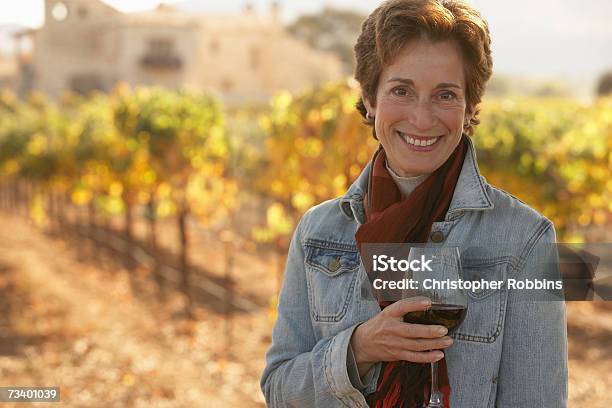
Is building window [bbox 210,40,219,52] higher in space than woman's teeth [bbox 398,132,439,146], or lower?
higher

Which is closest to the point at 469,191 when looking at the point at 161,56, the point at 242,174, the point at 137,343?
the point at 137,343

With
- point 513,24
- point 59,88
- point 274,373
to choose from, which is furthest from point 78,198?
point 513,24

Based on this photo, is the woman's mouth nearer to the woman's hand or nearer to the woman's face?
the woman's face

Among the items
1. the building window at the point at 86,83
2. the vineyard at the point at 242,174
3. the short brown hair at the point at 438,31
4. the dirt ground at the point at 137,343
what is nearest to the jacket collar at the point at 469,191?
the short brown hair at the point at 438,31

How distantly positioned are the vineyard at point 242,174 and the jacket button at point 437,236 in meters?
3.21

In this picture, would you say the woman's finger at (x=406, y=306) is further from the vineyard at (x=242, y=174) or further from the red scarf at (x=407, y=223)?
the vineyard at (x=242, y=174)

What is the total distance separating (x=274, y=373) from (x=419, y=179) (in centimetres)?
55

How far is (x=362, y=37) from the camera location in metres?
1.67

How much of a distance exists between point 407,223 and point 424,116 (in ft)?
0.71

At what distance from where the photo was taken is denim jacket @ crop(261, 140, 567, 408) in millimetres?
1445

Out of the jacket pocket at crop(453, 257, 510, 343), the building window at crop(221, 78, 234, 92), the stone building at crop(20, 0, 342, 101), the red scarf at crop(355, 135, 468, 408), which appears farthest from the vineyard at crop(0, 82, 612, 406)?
the building window at crop(221, 78, 234, 92)

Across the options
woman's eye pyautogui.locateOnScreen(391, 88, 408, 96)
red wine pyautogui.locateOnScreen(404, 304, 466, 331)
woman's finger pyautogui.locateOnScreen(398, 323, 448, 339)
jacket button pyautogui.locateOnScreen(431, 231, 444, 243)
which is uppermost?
woman's eye pyautogui.locateOnScreen(391, 88, 408, 96)

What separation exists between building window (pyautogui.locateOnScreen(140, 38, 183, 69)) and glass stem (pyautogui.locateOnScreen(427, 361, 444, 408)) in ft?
119

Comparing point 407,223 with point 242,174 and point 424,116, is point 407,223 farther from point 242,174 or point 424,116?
point 242,174
